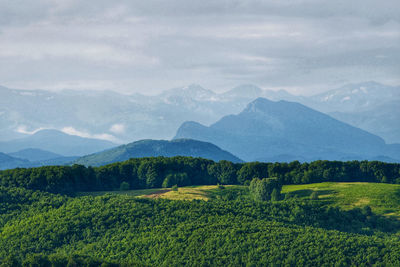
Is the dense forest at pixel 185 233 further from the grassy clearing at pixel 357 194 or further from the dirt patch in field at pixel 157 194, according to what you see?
the dirt patch in field at pixel 157 194

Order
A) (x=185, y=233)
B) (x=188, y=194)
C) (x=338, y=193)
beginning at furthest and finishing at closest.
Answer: (x=338, y=193), (x=188, y=194), (x=185, y=233)

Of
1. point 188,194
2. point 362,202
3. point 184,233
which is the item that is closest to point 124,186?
point 188,194

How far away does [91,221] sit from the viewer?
127 metres

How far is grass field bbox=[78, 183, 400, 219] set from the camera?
158 metres

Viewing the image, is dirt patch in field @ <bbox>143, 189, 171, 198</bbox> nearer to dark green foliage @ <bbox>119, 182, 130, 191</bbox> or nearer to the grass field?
the grass field

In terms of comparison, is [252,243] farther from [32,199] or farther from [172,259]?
[32,199]

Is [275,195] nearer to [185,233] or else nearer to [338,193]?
[338,193]

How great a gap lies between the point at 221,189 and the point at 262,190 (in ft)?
69.3

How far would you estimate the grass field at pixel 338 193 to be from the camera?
158 metres

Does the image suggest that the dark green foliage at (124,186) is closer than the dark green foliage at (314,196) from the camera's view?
No

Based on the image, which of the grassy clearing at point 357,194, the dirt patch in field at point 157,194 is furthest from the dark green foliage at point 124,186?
the grassy clearing at point 357,194

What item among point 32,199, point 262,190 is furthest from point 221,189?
point 32,199

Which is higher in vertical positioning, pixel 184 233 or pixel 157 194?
pixel 157 194

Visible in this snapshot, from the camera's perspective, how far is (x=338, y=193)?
6860 inches
